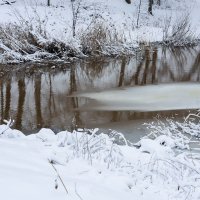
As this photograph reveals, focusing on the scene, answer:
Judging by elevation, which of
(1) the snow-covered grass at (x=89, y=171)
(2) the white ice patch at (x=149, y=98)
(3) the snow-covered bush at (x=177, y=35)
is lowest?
(3) the snow-covered bush at (x=177, y=35)

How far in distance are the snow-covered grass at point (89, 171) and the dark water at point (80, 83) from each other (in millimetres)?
2129

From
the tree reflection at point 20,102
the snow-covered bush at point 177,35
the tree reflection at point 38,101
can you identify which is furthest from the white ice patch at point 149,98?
the snow-covered bush at point 177,35

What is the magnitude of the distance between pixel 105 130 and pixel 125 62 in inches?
362

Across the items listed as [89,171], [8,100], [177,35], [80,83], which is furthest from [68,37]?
[89,171]

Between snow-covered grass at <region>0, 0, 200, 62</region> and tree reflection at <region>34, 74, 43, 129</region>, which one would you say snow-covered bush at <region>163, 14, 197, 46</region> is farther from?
tree reflection at <region>34, 74, 43, 129</region>

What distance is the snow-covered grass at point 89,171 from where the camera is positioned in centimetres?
359

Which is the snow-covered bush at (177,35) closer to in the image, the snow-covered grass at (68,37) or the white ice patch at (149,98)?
the snow-covered grass at (68,37)

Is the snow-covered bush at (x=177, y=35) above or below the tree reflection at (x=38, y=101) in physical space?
below

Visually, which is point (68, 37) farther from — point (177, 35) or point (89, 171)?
point (89, 171)

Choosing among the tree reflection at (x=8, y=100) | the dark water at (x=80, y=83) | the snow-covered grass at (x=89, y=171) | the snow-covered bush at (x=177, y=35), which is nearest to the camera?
the snow-covered grass at (x=89, y=171)

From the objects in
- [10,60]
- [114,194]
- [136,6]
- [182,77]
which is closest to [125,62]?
[182,77]

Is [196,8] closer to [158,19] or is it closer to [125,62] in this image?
[158,19]

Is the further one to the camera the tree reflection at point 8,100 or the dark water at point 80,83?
the tree reflection at point 8,100

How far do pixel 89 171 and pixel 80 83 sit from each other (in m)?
8.90
